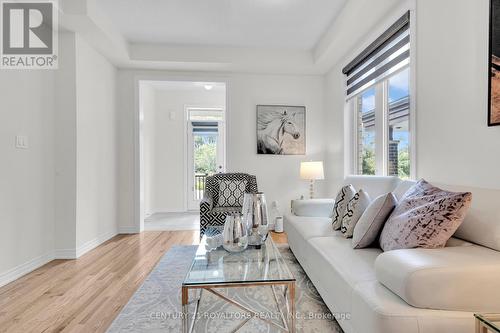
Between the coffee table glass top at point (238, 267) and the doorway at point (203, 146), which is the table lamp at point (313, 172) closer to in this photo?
the coffee table glass top at point (238, 267)

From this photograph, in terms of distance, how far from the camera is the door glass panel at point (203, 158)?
577cm

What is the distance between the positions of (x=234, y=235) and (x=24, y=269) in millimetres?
2231

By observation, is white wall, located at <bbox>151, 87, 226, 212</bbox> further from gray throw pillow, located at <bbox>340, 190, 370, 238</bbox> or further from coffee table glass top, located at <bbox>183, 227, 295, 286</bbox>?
gray throw pillow, located at <bbox>340, 190, 370, 238</bbox>

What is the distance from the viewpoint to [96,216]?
11.0ft

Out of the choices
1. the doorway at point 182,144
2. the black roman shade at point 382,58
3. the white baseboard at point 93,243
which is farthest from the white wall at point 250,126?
the doorway at point 182,144

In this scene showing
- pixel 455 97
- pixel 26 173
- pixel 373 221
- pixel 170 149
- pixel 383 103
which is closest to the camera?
pixel 373 221

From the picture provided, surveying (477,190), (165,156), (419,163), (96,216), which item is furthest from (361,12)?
Result: (165,156)

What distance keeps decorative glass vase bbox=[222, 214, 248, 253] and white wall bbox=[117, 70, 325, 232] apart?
8.10ft

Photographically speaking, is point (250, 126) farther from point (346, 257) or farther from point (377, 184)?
point (346, 257)

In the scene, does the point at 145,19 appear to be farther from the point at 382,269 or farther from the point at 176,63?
the point at 382,269

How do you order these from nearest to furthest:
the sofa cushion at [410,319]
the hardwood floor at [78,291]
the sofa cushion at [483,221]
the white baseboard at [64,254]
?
the sofa cushion at [410,319] → the sofa cushion at [483,221] → the hardwood floor at [78,291] → the white baseboard at [64,254]

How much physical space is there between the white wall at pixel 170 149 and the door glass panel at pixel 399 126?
3.80 metres

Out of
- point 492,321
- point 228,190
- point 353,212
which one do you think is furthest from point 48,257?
point 492,321

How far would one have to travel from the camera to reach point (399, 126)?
2527mm
